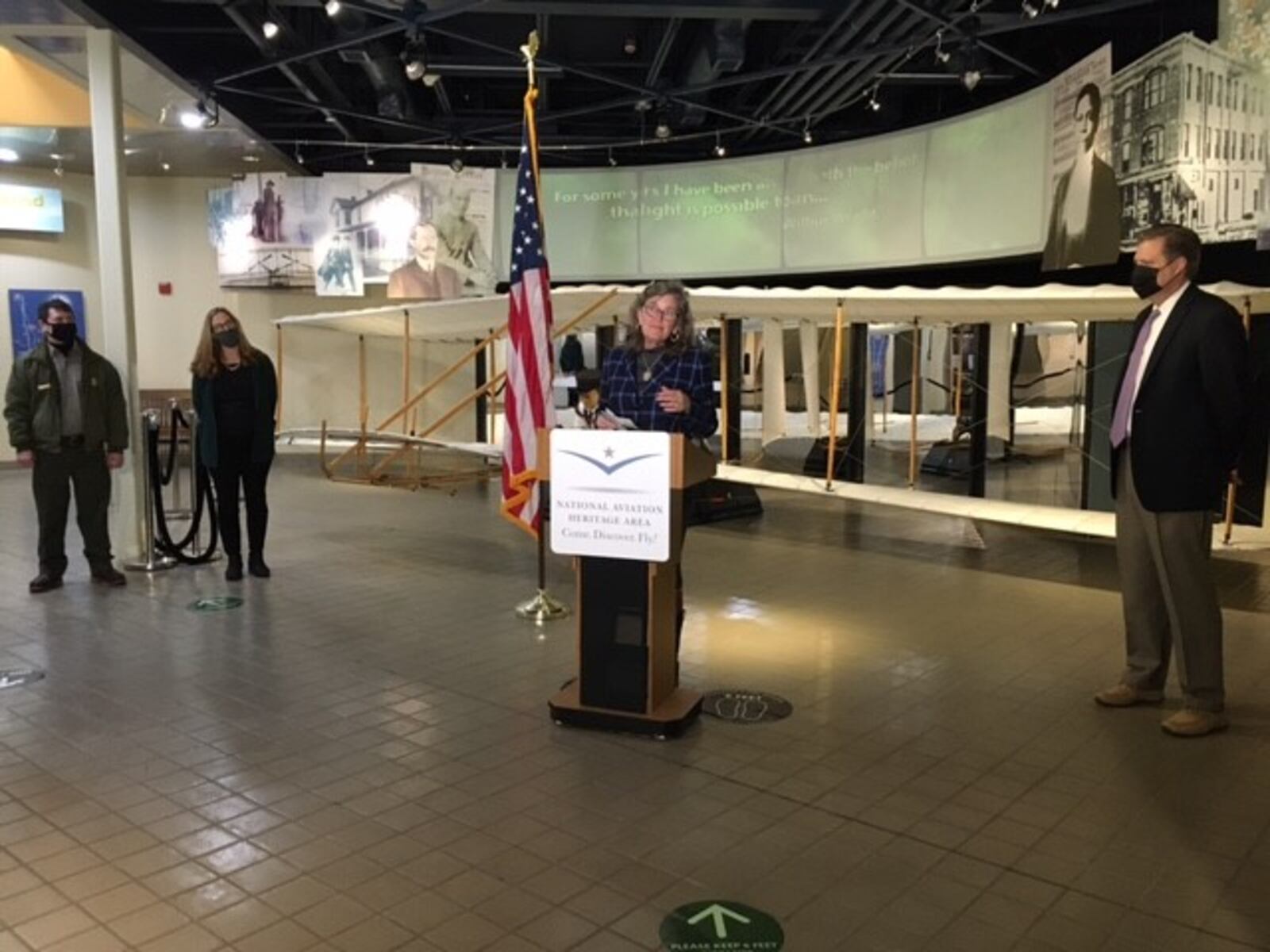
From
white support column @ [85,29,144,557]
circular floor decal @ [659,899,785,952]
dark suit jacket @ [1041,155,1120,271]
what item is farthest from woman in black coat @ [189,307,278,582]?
dark suit jacket @ [1041,155,1120,271]

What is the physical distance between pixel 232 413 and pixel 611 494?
3552mm

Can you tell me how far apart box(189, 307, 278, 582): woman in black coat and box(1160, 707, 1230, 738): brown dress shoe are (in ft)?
17.0

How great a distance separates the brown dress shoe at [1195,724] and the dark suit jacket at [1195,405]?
802mm

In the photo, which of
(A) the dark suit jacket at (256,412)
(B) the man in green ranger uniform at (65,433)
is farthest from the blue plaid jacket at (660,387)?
(B) the man in green ranger uniform at (65,433)

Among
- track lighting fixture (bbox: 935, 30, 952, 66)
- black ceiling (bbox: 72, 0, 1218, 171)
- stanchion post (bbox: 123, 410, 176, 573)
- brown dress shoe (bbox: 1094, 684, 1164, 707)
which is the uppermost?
black ceiling (bbox: 72, 0, 1218, 171)

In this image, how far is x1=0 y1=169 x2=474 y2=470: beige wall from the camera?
12.2 metres

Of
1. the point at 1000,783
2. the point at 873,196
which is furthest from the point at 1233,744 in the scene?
the point at 873,196

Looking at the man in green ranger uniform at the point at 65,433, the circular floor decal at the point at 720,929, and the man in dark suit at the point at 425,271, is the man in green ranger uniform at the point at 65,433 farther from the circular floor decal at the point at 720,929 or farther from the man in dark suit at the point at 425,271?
the man in dark suit at the point at 425,271

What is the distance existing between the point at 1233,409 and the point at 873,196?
255 inches

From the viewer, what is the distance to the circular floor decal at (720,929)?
2484 mm

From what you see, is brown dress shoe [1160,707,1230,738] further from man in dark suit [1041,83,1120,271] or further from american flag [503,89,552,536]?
man in dark suit [1041,83,1120,271]

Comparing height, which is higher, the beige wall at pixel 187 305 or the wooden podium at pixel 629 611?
the beige wall at pixel 187 305

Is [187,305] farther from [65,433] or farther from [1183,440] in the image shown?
[1183,440]

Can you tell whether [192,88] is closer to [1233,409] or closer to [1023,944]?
[1233,409]
